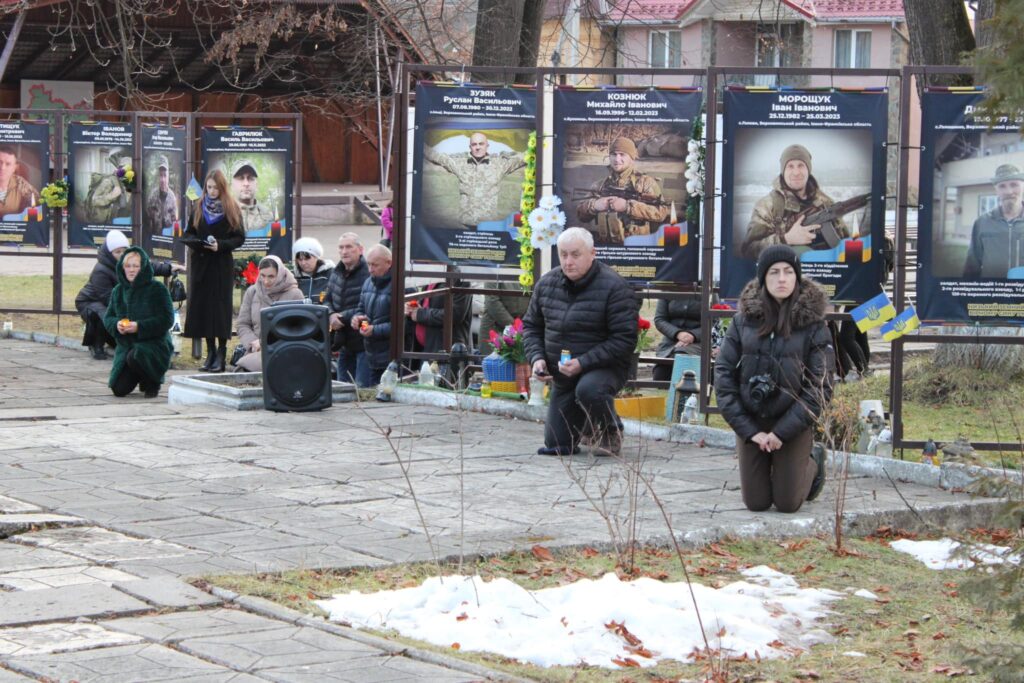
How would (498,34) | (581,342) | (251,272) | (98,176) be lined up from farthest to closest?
(98,176), (251,272), (498,34), (581,342)

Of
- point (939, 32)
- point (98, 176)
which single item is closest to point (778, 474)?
point (939, 32)

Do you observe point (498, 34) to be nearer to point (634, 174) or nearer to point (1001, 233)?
point (634, 174)

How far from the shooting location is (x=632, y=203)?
41.1ft

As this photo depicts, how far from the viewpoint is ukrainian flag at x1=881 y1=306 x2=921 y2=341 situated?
1056 cm

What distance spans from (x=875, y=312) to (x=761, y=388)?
77.2 inches

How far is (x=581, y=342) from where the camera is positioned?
11.1m

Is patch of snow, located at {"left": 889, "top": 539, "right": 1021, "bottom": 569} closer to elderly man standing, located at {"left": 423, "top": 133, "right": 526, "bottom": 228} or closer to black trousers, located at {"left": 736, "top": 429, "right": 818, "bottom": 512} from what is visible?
black trousers, located at {"left": 736, "top": 429, "right": 818, "bottom": 512}

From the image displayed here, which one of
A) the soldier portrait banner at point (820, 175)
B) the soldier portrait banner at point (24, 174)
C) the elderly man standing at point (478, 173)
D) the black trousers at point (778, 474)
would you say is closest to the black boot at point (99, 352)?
the soldier portrait banner at point (24, 174)

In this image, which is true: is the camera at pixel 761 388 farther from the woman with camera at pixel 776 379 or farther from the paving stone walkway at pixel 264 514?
the paving stone walkway at pixel 264 514

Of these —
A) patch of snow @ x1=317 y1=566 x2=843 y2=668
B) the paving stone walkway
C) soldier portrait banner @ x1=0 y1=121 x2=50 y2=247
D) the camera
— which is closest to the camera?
the paving stone walkway

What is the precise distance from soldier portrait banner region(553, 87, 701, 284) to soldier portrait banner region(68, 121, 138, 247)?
8.67 m

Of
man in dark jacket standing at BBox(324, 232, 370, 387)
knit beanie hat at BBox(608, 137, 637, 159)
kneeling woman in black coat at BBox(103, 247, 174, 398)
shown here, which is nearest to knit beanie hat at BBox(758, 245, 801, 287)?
knit beanie hat at BBox(608, 137, 637, 159)

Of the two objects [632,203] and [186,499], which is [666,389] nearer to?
[632,203]

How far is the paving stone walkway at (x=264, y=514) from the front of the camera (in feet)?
19.7
